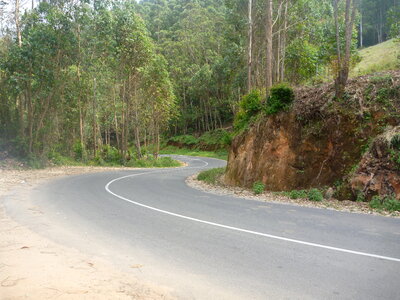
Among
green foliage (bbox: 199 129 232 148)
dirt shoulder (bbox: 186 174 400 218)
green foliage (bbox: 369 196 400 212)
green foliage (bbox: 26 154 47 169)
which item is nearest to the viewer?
green foliage (bbox: 369 196 400 212)

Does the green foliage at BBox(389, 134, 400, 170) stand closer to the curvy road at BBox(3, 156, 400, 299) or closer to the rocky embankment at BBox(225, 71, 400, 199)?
the rocky embankment at BBox(225, 71, 400, 199)

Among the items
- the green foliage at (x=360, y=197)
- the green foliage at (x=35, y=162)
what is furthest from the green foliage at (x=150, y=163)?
the green foliage at (x=360, y=197)

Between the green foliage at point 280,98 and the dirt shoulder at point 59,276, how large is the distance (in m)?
10.8

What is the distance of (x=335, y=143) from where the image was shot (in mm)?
12758

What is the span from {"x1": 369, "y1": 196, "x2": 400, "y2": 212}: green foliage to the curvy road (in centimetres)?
109

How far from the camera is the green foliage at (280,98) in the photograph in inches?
578

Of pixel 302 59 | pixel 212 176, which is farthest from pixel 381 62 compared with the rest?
pixel 212 176

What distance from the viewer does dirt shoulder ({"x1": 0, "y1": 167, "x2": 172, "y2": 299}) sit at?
4426mm

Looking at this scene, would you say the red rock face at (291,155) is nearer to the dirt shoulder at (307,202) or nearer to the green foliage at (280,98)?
the green foliage at (280,98)

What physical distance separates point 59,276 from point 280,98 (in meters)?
11.9

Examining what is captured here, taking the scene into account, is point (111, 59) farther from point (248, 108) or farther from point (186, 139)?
point (186, 139)

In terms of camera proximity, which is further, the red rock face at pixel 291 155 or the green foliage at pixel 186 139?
the green foliage at pixel 186 139

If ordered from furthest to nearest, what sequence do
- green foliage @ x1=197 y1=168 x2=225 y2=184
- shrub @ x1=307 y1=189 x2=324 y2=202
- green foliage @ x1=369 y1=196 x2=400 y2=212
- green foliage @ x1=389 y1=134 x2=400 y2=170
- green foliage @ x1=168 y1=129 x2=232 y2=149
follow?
green foliage @ x1=168 y1=129 x2=232 y2=149, green foliage @ x1=197 y1=168 x2=225 y2=184, shrub @ x1=307 y1=189 x2=324 y2=202, green foliage @ x1=389 y1=134 x2=400 y2=170, green foliage @ x1=369 y1=196 x2=400 y2=212

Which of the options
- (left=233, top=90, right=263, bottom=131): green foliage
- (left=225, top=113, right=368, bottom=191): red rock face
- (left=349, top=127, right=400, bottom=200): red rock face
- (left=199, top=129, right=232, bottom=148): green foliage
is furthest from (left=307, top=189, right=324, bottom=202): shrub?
(left=199, top=129, right=232, bottom=148): green foliage
